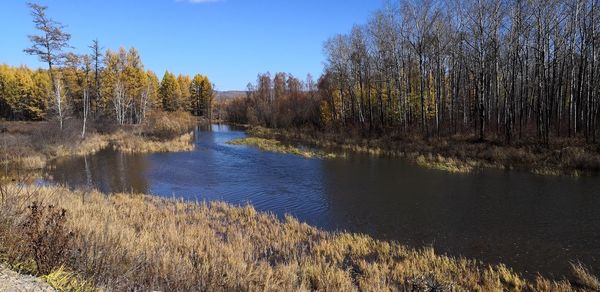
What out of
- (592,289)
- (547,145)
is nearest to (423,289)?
(592,289)

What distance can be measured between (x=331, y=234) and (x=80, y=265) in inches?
272

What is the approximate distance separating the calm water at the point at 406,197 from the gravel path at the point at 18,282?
8.26 m

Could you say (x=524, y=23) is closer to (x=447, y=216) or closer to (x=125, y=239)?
(x=447, y=216)

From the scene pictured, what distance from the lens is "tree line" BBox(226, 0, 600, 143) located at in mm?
24344

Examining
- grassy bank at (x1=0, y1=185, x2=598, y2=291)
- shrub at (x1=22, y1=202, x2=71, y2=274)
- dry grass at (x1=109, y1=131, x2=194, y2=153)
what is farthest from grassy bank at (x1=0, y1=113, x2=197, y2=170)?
shrub at (x1=22, y1=202, x2=71, y2=274)

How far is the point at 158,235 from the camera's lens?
8328 millimetres

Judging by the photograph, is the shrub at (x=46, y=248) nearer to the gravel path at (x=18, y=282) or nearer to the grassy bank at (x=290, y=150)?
the gravel path at (x=18, y=282)

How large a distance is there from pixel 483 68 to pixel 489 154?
8001 millimetres

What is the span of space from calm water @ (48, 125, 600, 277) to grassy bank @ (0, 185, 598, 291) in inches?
53.8

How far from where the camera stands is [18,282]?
12.6ft

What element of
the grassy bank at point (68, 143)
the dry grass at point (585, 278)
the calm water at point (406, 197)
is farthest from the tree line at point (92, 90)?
the dry grass at point (585, 278)

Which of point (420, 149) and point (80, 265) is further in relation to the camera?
point (420, 149)

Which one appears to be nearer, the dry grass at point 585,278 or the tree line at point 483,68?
the dry grass at point 585,278

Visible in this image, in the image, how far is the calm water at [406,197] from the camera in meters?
9.91
